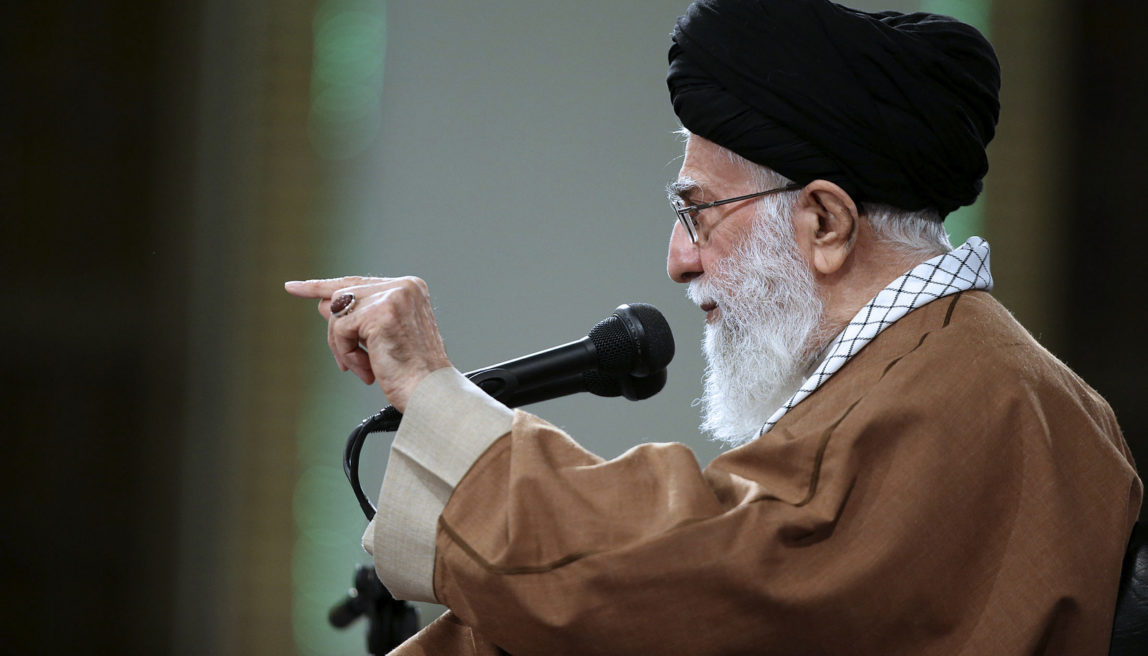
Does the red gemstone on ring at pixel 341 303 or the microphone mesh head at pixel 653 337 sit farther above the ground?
the red gemstone on ring at pixel 341 303

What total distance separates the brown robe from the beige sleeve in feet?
0.07

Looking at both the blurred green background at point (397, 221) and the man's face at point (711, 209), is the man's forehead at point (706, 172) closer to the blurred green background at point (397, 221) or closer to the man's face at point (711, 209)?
the man's face at point (711, 209)

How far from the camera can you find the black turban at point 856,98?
1.49m

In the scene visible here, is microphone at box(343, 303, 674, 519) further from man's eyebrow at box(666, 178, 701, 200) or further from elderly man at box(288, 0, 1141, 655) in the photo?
man's eyebrow at box(666, 178, 701, 200)

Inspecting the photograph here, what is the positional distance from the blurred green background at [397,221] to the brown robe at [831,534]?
7.25ft

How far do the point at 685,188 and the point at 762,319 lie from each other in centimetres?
24

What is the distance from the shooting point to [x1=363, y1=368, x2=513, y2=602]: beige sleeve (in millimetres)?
1218

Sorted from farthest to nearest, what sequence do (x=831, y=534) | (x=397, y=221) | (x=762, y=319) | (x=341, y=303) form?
(x=397, y=221) → (x=762, y=319) → (x=341, y=303) → (x=831, y=534)

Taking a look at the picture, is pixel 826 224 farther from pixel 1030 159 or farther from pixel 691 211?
→ pixel 1030 159

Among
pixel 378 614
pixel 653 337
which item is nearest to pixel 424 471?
pixel 653 337

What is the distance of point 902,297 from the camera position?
4.54 feet

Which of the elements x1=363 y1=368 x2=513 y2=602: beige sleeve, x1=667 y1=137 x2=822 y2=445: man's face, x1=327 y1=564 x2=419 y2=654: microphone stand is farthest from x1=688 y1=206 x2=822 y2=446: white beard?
x1=327 y1=564 x2=419 y2=654: microphone stand

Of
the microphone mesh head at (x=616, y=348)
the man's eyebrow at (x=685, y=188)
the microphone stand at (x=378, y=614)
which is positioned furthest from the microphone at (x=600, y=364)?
the microphone stand at (x=378, y=614)

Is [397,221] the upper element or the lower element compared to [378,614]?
upper
